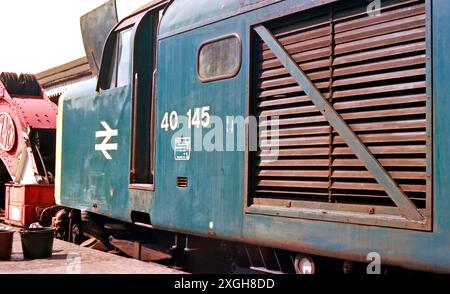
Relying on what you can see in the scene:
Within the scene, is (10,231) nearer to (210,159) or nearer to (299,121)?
(210,159)

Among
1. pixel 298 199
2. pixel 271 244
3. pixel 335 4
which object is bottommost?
pixel 271 244

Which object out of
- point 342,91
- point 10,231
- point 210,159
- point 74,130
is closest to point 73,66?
point 74,130

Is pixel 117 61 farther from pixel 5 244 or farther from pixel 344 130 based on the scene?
pixel 344 130

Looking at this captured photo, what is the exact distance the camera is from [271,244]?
3.76m

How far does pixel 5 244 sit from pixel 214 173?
260 cm

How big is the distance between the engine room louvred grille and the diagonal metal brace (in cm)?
4

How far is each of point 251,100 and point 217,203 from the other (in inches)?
34.2

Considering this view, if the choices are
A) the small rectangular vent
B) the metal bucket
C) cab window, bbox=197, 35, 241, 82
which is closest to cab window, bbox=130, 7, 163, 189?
the small rectangular vent

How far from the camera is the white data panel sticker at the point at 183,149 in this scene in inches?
181

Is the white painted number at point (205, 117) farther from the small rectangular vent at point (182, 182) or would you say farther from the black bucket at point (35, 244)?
Answer: the black bucket at point (35, 244)

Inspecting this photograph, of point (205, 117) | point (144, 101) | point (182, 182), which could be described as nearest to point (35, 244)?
point (144, 101)

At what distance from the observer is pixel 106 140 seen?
5941mm

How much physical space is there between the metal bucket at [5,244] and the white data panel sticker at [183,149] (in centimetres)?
216

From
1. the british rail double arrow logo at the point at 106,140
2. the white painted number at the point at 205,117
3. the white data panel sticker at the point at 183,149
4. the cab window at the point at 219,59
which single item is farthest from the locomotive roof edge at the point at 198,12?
the british rail double arrow logo at the point at 106,140
